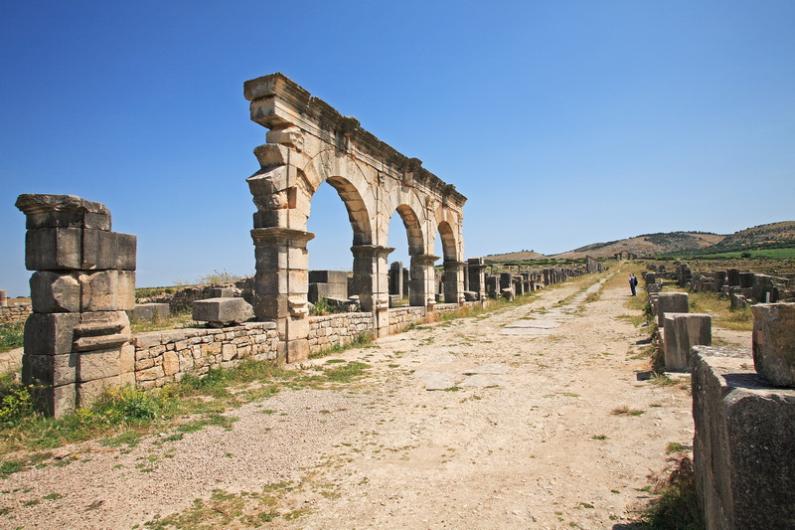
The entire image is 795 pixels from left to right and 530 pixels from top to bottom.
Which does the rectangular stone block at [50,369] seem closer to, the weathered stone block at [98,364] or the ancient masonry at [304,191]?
the weathered stone block at [98,364]

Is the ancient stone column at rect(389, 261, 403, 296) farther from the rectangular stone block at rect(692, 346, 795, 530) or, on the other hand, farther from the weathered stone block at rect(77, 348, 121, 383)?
the rectangular stone block at rect(692, 346, 795, 530)

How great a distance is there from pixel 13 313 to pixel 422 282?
14.6 meters

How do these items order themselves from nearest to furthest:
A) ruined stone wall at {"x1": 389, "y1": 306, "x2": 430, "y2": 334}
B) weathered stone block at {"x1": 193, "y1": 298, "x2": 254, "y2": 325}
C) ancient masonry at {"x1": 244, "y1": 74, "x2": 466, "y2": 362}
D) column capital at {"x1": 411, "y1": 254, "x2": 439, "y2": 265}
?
weathered stone block at {"x1": 193, "y1": 298, "x2": 254, "y2": 325} → ancient masonry at {"x1": 244, "y1": 74, "x2": 466, "y2": 362} → ruined stone wall at {"x1": 389, "y1": 306, "x2": 430, "y2": 334} → column capital at {"x1": 411, "y1": 254, "x2": 439, "y2": 265}

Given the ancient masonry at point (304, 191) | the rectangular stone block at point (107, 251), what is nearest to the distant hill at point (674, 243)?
the ancient masonry at point (304, 191)

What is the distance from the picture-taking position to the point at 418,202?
1598 cm

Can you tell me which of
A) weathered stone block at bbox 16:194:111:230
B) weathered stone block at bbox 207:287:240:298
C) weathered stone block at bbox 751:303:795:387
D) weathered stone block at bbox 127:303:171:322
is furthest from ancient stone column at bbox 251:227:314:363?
weathered stone block at bbox 751:303:795:387

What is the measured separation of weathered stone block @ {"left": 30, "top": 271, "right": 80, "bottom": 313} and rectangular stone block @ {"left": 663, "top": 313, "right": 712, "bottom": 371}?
26.0ft

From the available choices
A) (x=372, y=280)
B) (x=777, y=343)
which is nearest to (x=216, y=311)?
(x=372, y=280)

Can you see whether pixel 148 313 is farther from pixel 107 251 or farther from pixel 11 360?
pixel 107 251

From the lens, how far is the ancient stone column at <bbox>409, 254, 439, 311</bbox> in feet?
53.6

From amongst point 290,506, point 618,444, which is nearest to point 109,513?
point 290,506

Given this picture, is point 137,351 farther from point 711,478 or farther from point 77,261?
point 711,478

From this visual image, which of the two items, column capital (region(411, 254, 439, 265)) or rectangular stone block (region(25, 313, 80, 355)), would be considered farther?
column capital (region(411, 254, 439, 265))

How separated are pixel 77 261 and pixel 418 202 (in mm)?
11521
